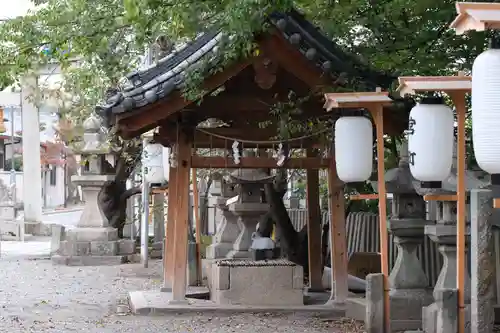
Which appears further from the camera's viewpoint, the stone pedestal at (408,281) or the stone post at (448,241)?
the stone pedestal at (408,281)

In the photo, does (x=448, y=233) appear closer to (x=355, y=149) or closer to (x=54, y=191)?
(x=355, y=149)

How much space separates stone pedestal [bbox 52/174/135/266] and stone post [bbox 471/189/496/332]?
13.5m

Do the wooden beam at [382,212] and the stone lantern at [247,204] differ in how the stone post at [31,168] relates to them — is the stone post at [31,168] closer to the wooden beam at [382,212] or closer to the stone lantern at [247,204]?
the stone lantern at [247,204]

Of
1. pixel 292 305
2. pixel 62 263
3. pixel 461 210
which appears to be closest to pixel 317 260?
pixel 292 305

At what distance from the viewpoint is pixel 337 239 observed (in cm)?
1223

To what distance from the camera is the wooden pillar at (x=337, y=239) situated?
474 inches

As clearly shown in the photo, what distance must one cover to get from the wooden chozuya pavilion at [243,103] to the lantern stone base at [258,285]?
56 cm

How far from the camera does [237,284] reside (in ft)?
39.3

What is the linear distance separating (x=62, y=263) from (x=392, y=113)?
11.0 metres

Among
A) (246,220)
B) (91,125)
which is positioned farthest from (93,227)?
(246,220)

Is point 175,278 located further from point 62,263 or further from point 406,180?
point 62,263

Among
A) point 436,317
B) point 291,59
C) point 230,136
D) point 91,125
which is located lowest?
point 436,317

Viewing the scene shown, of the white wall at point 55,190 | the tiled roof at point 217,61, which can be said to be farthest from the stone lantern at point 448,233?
the white wall at point 55,190

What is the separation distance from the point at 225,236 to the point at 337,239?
481 centimetres
